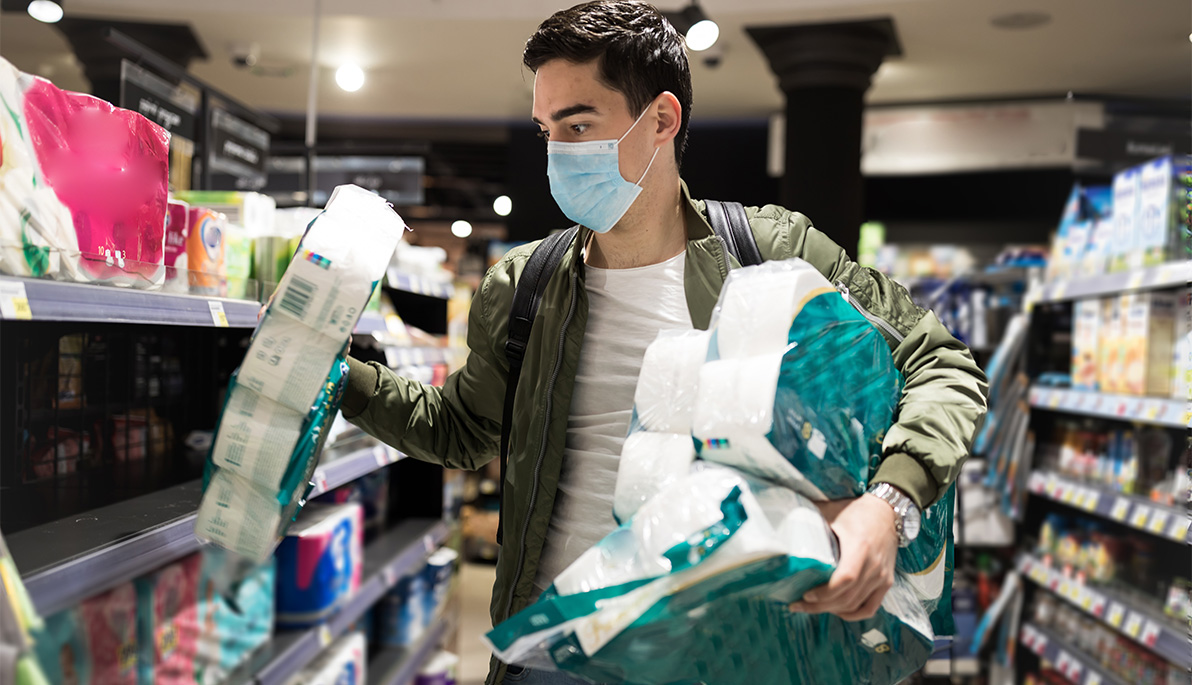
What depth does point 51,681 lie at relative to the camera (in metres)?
0.89

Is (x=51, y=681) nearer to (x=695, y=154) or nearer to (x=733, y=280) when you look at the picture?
(x=733, y=280)

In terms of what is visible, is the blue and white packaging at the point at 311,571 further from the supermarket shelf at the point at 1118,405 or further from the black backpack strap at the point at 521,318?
the supermarket shelf at the point at 1118,405

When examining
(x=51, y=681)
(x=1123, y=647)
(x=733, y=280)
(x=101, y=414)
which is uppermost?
(x=733, y=280)

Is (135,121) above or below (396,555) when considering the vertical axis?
above

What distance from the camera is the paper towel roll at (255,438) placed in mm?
1195

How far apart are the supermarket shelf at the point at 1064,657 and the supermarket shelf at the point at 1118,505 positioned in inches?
23.0

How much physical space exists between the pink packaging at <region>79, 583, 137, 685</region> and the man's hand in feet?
4.04

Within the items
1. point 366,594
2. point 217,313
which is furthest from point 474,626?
point 217,313

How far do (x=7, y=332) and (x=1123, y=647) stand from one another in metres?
3.90

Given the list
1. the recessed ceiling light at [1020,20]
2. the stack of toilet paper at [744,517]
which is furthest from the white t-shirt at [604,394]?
the recessed ceiling light at [1020,20]

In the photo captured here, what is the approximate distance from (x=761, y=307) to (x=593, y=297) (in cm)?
51

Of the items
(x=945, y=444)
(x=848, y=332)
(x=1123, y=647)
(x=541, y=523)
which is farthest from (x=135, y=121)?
(x=1123, y=647)

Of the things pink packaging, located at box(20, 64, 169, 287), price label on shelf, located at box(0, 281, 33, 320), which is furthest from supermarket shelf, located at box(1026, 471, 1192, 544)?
price label on shelf, located at box(0, 281, 33, 320)

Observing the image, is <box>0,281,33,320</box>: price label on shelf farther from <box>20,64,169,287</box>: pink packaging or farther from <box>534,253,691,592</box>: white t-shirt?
<box>534,253,691,592</box>: white t-shirt
